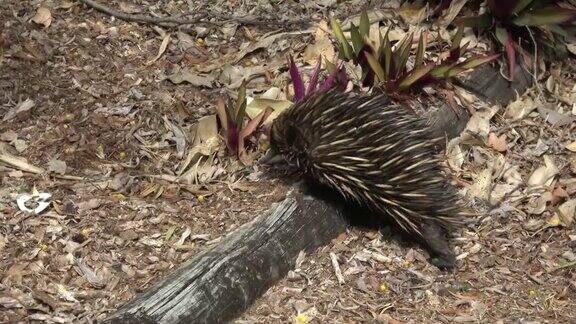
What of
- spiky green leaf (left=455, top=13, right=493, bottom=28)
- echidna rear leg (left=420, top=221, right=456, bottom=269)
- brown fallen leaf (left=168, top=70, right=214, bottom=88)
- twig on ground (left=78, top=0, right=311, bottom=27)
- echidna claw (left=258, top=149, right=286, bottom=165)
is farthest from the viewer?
twig on ground (left=78, top=0, right=311, bottom=27)

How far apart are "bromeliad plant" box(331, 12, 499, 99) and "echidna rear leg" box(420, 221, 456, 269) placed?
1060mm

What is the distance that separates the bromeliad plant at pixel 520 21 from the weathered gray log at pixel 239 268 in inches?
80.6

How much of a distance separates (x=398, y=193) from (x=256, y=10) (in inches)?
94.9

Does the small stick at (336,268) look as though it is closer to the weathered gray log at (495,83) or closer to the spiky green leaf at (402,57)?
the spiky green leaf at (402,57)

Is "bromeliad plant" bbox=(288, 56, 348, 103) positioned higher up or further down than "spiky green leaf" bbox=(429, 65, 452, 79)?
higher up

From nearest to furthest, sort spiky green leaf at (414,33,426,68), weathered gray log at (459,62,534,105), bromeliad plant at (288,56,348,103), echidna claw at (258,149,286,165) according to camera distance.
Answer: echidna claw at (258,149,286,165), bromeliad plant at (288,56,348,103), spiky green leaf at (414,33,426,68), weathered gray log at (459,62,534,105)

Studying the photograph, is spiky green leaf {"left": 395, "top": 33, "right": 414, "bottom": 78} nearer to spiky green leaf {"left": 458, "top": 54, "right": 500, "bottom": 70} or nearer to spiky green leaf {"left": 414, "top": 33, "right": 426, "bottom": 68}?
spiky green leaf {"left": 414, "top": 33, "right": 426, "bottom": 68}

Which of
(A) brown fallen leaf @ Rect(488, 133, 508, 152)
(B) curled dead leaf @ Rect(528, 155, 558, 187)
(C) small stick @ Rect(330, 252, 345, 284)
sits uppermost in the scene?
(A) brown fallen leaf @ Rect(488, 133, 508, 152)

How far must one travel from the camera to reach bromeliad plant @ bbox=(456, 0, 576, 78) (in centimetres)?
611

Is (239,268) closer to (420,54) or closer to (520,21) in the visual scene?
(420,54)

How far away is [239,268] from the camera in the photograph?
4480 millimetres

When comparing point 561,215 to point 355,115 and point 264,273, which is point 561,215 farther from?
point 264,273

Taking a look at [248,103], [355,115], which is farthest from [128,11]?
[355,115]

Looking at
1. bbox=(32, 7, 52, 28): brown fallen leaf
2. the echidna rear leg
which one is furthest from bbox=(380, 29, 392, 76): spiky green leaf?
bbox=(32, 7, 52, 28): brown fallen leaf
